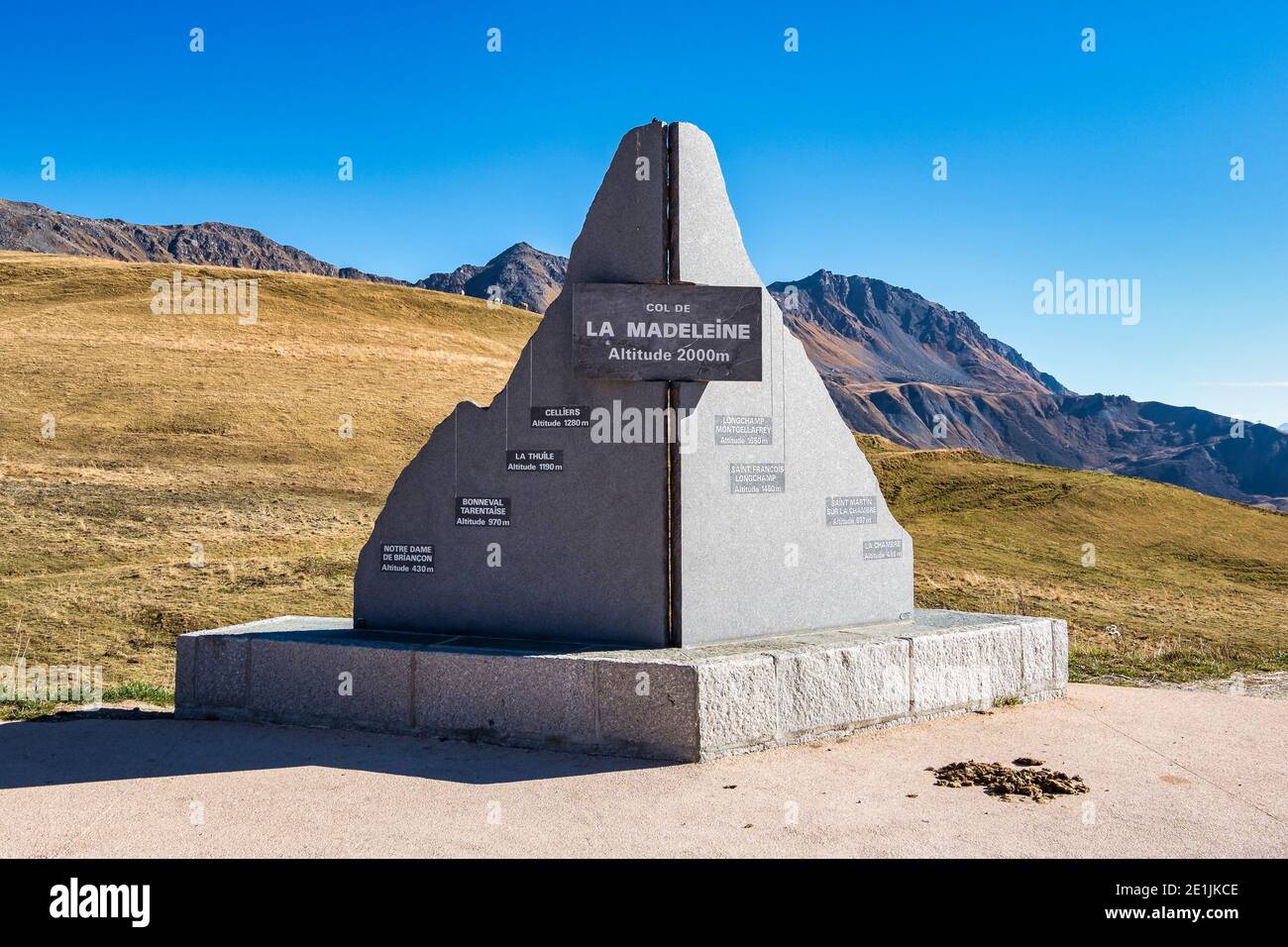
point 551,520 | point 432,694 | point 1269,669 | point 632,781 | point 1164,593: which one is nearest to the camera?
point 632,781

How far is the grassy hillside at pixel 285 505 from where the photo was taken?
747 inches

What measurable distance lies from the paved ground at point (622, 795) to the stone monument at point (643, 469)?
1.58 m

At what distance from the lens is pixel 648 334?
9.72 meters

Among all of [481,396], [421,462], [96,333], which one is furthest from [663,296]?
[96,333]

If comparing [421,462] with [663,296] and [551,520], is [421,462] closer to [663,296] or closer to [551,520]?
[551,520]

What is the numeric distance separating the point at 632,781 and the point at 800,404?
4288mm

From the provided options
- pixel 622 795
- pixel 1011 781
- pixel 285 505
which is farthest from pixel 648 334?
pixel 285 505

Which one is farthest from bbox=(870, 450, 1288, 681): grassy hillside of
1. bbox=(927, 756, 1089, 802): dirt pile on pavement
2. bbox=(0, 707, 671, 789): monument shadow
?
bbox=(0, 707, 671, 789): monument shadow

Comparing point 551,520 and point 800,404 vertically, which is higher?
point 800,404

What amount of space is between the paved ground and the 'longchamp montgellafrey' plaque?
3482mm

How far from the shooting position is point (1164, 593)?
31.6 metres

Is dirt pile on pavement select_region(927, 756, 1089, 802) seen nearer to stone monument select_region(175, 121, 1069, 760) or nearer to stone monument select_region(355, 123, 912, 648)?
stone monument select_region(175, 121, 1069, 760)

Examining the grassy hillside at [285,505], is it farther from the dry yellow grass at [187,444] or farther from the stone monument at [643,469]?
the stone monument at [643,469]

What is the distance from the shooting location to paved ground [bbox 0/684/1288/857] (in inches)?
260
